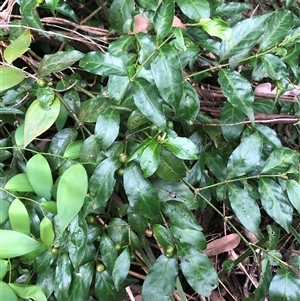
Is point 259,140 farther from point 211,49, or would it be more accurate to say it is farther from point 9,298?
point 9,298

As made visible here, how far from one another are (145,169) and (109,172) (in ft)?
0.28

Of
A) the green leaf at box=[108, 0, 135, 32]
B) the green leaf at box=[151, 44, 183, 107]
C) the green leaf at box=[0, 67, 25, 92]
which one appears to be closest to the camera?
the green leaf at box=[151, 44, 183, 107]

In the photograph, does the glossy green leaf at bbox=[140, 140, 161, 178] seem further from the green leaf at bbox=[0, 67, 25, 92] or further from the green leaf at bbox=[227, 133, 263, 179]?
the green leaf at bbox=[0, 67, 25, 92]

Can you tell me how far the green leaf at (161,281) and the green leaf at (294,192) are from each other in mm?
274

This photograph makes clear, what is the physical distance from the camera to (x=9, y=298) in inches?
28.0

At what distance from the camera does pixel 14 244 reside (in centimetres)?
70

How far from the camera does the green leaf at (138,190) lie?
2.44 ft

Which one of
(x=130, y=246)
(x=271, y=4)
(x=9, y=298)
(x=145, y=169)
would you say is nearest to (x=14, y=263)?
(x=9, y=298)

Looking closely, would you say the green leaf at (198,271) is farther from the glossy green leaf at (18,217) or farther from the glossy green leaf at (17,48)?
the glossy green leaf at (17,48)

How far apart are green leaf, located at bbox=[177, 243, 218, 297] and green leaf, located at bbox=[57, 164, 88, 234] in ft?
0.76

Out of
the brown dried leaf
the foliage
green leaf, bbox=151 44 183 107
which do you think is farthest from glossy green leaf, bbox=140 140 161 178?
the brown dried leaf

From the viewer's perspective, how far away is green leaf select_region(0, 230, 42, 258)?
2.29 ft

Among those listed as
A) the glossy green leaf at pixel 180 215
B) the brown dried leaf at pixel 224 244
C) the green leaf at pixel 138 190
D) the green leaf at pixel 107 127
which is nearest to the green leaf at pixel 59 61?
the green leaf at pixel 107 127

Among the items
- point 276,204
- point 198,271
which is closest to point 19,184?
point 198,271
